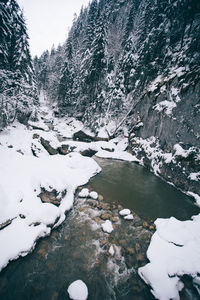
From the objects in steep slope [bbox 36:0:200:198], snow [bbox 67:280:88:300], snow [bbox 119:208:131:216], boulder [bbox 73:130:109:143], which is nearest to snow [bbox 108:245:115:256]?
snow [bbox 67:280:88:300]

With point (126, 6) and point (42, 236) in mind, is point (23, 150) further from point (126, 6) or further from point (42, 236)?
point (126, 6)

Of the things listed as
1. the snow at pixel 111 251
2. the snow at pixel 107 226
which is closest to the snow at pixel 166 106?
the snow at pixel 107 226

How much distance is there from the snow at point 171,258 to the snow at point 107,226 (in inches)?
74.0

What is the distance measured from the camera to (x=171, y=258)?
5047 millimetres

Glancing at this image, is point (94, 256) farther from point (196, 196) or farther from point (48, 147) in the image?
point (48, 147)

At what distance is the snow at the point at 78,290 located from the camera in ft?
13.1

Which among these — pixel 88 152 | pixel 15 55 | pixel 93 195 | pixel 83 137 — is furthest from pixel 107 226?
pixel 15 55

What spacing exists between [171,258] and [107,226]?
290 centimetres

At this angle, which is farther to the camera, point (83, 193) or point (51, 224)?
point (83, 193)

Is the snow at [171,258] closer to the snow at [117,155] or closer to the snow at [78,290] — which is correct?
the snow at [78,290]

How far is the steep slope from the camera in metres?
11.6

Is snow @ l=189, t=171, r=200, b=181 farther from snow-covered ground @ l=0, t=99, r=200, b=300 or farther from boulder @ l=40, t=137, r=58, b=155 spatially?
boulder @ l=40, t=137, r=58, b=155

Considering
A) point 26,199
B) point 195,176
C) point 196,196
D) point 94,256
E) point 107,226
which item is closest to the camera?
point 94,256

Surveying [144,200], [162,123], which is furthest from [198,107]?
[144,200]
